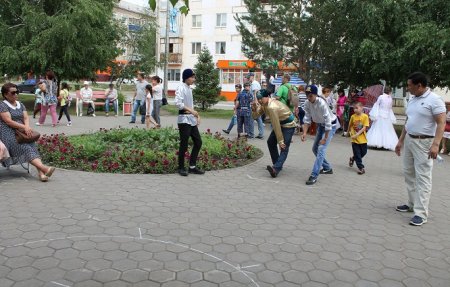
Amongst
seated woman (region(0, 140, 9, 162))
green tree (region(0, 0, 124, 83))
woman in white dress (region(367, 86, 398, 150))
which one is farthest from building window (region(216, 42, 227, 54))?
seated woman (region(0, 140, 9, 162))

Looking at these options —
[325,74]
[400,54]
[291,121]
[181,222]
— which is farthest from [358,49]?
[181,222]

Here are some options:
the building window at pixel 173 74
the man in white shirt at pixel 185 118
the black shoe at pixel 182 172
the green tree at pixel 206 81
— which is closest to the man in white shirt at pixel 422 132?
the man in white shirt at pixel 185 118

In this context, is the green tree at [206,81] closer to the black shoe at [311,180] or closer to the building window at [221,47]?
the black shoe at [311,180]

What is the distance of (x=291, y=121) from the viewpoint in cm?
840

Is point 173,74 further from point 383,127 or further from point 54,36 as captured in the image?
point 383,127

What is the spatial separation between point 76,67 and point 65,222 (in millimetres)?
18103

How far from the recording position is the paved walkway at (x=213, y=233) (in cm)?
420

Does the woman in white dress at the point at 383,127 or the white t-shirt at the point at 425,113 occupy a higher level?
the white t-shirt at the point at 425,113

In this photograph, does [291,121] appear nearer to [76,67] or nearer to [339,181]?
[339,181]

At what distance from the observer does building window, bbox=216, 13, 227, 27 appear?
50.4 m

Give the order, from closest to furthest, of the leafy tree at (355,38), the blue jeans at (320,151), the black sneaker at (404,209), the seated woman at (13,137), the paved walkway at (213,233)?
1. the paved walkway at (213,233)
2. the black sneaker at (404,209)
3. the seated woman at (13,137)
4. the blue jeans at (320,151)
5. the leafy tree at (355,38)

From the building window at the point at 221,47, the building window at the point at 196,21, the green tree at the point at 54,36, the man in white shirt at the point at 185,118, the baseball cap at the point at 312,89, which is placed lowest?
the man in white shirt at the point at 185,118

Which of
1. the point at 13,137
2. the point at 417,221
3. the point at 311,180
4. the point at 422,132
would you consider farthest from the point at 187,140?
the point at 417,221

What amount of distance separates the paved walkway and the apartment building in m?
40.9
